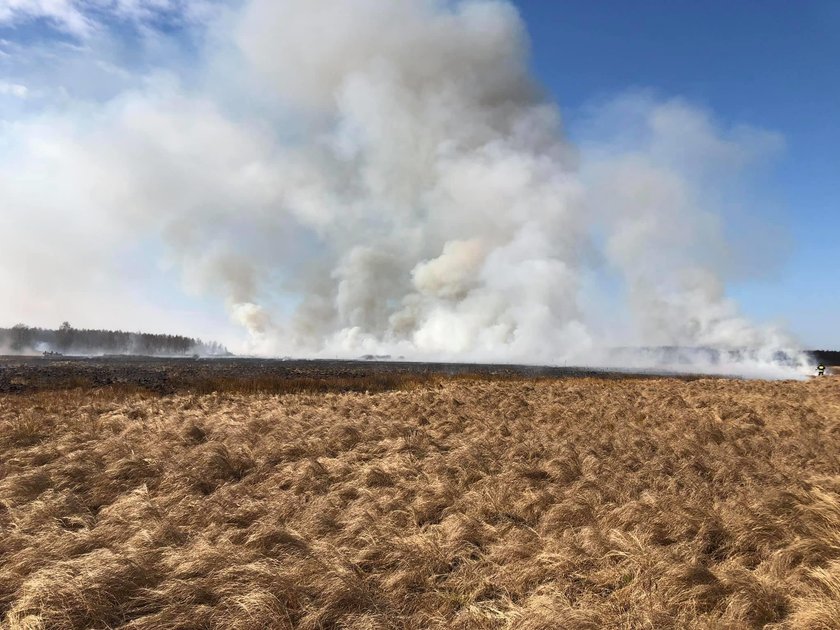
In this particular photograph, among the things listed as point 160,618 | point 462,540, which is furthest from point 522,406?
point 160,618

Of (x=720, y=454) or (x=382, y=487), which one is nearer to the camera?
(x=382, y=487)

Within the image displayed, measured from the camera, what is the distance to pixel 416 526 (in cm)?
763

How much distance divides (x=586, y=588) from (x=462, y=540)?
1823mm

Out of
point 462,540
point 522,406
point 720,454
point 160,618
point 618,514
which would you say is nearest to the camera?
point 160,618

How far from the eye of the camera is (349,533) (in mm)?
7207

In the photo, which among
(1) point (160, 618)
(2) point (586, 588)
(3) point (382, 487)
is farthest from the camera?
(3) point (382, 487)

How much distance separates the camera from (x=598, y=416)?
696 inches

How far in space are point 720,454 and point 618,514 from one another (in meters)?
5.68

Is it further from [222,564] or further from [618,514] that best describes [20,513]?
[618,514]

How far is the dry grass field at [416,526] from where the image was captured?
16.8ft

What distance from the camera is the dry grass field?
5121 millimetres

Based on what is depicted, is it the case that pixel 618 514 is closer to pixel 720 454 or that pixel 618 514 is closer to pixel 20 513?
pixel 720 454

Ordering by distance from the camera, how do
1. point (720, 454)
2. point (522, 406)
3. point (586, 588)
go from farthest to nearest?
point (522, 406) < point (720, 454) < point (586, 588)

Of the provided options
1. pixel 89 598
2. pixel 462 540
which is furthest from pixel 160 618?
pixel 462 540
